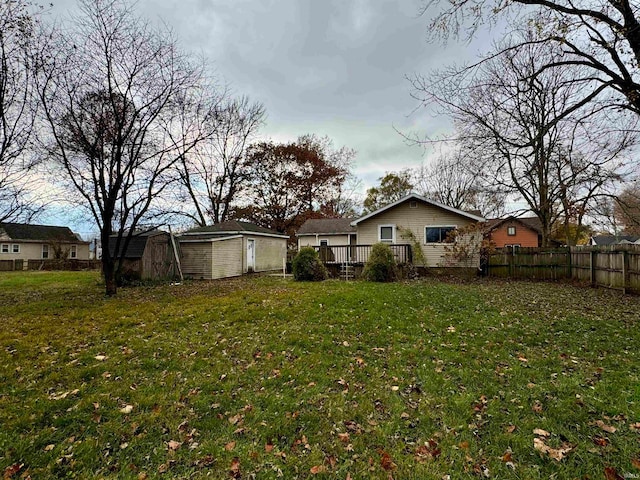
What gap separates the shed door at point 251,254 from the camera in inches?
754

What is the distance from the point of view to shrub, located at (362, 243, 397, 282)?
41.8 ft

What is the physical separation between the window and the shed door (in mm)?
10239

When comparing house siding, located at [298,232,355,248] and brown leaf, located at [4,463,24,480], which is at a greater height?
house siding, located at [298,232,355,248]

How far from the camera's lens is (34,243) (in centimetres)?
3238

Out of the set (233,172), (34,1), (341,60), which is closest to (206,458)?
(34,1)

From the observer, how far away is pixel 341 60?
1215 cm

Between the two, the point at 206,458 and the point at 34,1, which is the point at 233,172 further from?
the point at 206,458

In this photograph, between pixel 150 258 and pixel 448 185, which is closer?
pixel 150 258

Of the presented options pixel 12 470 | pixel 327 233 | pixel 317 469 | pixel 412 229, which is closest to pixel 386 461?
pixel 317 469

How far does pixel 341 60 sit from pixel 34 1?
929cm

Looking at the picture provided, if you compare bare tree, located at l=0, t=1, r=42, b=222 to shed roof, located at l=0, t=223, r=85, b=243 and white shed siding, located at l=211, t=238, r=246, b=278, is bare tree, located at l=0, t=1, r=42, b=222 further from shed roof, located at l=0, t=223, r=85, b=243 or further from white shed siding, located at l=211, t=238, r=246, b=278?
shed roof, located at l=0, t=223, r=85, b=243

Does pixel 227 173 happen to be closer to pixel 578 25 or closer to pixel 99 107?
pixel 99 107

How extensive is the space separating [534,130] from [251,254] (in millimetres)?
16731

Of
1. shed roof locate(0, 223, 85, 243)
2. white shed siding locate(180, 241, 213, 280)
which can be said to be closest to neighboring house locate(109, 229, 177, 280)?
white shed siding locate(180, 241, 213, 280)
